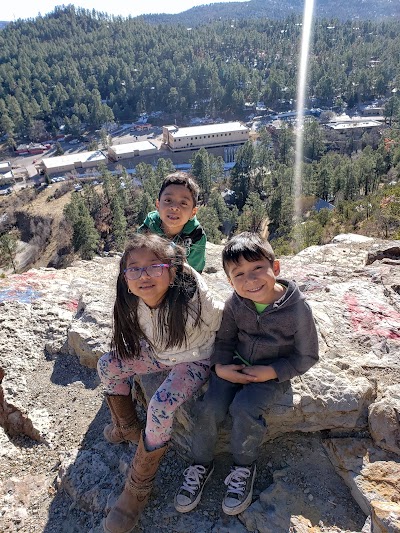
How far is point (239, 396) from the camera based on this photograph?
7.54ft

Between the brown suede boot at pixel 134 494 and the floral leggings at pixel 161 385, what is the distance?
64 mm

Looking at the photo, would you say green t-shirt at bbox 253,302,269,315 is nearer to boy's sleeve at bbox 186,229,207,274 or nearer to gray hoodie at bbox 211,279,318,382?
gray hoodie at bbox 211,279,318,382

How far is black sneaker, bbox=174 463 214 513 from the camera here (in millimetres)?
2275

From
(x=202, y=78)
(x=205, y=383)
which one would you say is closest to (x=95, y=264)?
(x=205, y=383)

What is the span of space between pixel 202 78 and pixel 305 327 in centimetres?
6690

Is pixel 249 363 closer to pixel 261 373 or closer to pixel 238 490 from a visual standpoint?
pixel 261 373

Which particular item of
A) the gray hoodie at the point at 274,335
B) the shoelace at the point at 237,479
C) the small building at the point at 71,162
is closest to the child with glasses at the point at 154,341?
the gray hoodie at the point at 274,335

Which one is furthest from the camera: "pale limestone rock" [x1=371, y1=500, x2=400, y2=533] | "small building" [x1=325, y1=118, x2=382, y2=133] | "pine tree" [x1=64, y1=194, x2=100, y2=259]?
"small building" [x1=325, y1=118, x2=382, y2=133]

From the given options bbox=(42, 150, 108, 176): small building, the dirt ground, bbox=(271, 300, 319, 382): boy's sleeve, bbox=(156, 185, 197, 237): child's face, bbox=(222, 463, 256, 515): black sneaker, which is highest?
bbox=(156, 185, 197, 237): child's face

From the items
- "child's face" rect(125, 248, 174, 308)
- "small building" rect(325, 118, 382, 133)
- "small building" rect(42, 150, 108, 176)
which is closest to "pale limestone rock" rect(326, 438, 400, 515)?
"child's face" rect(125, 248, 174, 308)

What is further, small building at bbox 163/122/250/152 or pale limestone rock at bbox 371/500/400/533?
small building at bbox 163/122/250/152

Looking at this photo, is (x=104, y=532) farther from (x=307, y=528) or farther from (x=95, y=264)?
(x=95, y=264)

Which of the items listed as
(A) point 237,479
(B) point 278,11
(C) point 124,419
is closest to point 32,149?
(C) point 124,419

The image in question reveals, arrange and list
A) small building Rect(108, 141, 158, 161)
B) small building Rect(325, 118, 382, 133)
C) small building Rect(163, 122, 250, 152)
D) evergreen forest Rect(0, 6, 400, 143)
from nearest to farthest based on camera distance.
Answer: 1. small building Rect(108, 141, 158, 161)
2. small building Rect(163, 122, 250, 152)
3. small building Rect(325, 118, 382, 133)
4. evergreen forest Rect(0, 6, 400, 143)
